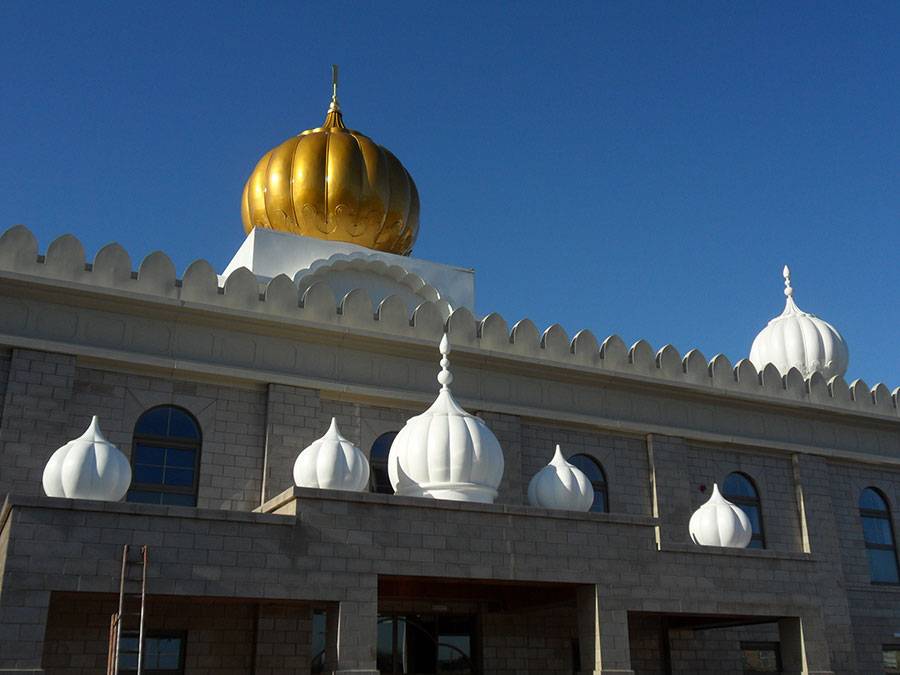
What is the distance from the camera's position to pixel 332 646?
10.9m

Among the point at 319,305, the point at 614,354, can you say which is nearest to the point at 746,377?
the point at 614,354

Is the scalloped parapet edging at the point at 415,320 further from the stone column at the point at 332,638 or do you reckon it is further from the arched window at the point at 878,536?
the stone column at the point at 332,638

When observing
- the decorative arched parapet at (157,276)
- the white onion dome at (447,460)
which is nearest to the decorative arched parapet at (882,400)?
the white onion dome at (447,460)

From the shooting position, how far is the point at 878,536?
18.9m

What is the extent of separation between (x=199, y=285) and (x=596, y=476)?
22.9ft

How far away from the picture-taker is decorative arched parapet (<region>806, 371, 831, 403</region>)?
1867cm

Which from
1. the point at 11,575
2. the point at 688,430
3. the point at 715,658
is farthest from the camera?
the point at 688,430

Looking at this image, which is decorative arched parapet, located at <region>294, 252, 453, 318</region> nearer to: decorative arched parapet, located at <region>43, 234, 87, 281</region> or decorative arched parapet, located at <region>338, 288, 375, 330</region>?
decorative arched parapet, located at <region>338, 288, 375, 330</region>

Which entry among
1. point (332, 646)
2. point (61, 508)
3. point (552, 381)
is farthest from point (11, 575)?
point (552, 381)

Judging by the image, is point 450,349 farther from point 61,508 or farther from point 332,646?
point 61,508

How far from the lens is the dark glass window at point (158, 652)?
1216 centimetres

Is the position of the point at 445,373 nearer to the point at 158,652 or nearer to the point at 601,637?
the point at 601,637

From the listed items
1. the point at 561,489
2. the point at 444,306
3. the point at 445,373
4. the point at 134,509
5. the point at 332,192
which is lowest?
the point at 134,509

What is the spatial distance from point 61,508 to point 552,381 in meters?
8.38
